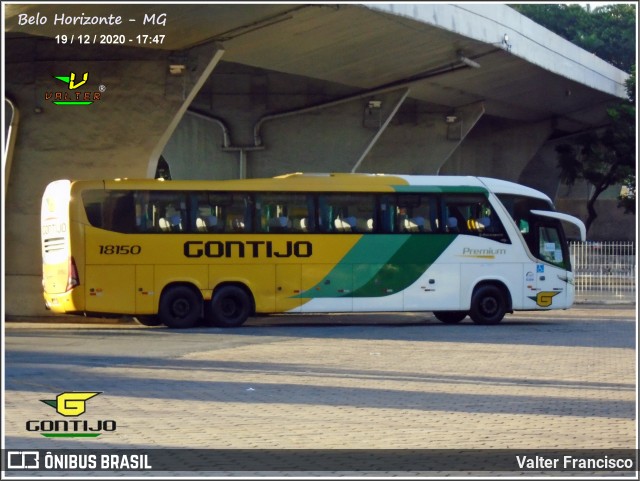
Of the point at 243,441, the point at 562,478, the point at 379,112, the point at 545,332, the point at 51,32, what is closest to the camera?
the point at 562,478

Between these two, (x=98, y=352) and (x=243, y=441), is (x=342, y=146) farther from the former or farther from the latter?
(x=243, y=441)

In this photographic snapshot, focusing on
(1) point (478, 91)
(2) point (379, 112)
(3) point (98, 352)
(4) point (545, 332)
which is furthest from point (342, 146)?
(3) point (98, 352)

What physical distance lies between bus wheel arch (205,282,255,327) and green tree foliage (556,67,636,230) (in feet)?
89.5

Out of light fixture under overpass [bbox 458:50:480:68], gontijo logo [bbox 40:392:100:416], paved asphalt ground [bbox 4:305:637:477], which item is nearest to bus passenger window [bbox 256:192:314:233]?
paved asphalt ground [bbox 4:305:637:477]

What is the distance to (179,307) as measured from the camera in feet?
81.7

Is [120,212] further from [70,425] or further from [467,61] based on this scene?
[70,425]

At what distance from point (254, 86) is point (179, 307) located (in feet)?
47.5

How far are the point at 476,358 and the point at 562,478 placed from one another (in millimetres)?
10425

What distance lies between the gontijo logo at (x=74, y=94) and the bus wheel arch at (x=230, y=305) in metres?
4.86

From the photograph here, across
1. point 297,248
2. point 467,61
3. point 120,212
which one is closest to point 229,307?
point 297,248

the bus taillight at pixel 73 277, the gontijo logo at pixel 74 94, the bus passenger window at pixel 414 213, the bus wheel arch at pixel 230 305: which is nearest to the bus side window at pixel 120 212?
the bus taillight at pixel 73 277

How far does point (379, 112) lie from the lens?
38875mm

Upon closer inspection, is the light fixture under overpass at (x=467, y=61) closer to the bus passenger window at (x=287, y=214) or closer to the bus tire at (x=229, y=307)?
the bus passenger window at (x=287, y=214)

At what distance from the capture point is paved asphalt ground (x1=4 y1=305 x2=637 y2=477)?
9.98 m
